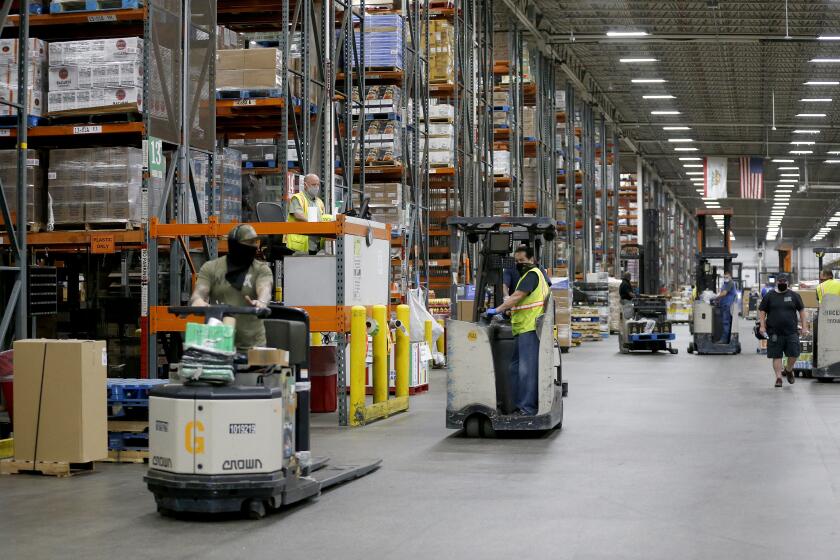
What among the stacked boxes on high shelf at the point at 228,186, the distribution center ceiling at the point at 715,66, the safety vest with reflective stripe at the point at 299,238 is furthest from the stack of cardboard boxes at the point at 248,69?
the distribution center ceiling at the point at 715,66

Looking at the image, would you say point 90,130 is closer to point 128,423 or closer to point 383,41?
point 128,423

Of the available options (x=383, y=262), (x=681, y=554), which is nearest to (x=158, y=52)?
(x=383, y=262)

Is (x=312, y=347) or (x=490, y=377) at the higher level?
(x=312, y=347)

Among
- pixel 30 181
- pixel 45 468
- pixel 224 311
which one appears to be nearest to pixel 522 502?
pixel 224 311

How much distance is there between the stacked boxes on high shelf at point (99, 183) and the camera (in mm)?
10836

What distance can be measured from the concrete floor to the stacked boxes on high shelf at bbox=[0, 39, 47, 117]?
4.02 metres

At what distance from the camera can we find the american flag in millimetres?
42125

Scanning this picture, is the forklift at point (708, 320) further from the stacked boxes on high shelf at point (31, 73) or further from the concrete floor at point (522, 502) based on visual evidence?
the stacked boxes on high shelf at point (31, 73)

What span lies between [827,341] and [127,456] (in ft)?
36.1

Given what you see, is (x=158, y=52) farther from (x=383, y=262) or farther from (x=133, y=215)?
(x=383, y=262)

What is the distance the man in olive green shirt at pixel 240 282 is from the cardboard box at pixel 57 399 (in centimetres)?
135

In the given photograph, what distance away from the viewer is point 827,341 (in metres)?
16.4

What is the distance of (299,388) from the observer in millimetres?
7191

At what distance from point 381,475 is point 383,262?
4.10 meters
